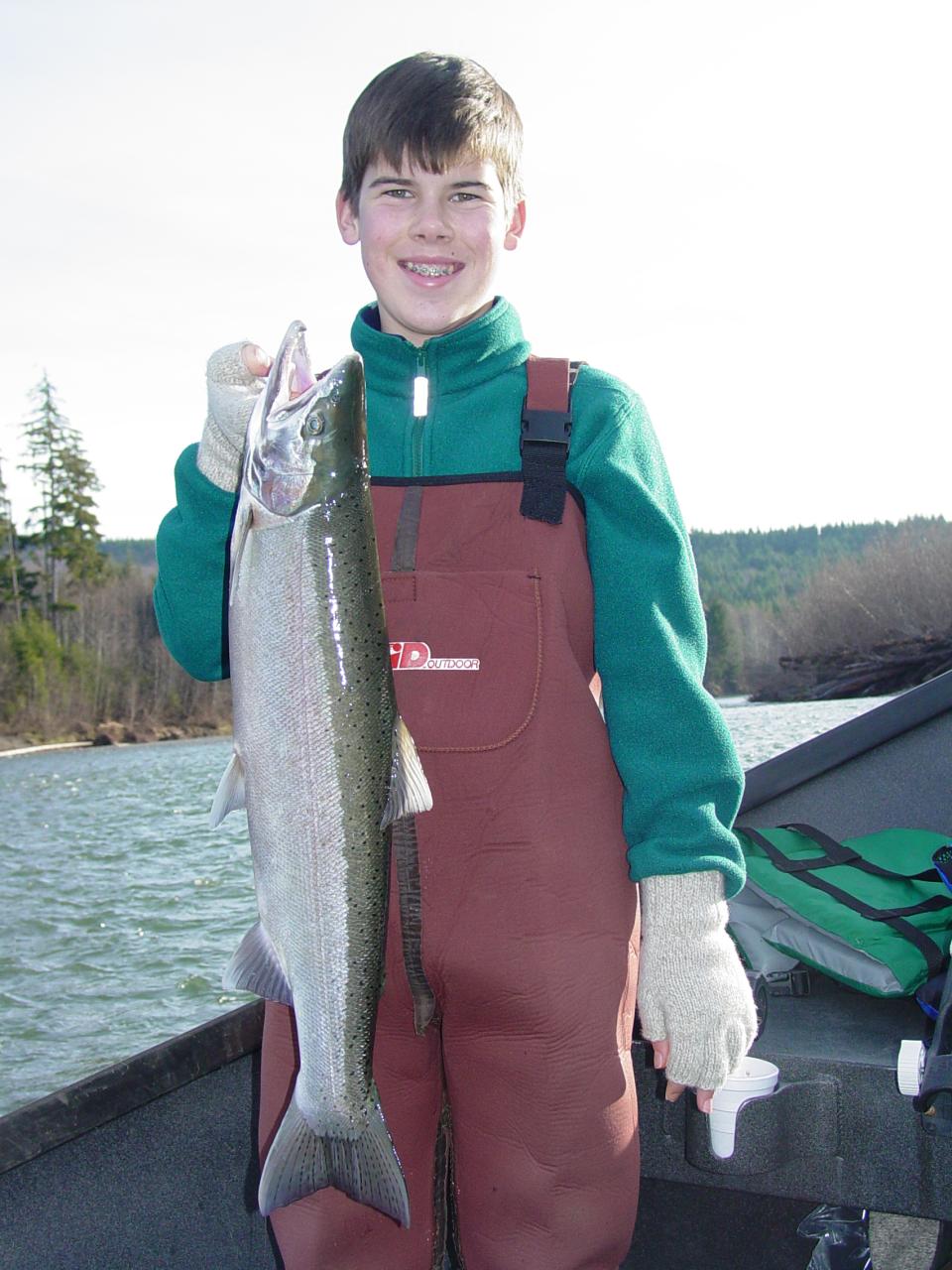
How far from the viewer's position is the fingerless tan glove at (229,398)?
235 centimetres

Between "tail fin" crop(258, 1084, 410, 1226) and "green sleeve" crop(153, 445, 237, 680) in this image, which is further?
"green sleeve" crop(153, 445, 237, 680)

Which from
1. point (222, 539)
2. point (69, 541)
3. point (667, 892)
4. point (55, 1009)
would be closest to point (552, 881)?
point (667, 892)

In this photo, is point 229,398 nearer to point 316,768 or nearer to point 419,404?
point 419,404

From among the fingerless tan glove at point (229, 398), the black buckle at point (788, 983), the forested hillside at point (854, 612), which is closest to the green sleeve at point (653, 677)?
the fingerless tan glove at point (229, 398)

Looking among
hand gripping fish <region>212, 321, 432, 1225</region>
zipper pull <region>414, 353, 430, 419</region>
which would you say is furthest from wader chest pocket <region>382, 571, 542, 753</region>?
zipper pull <region>414, 353, 430, 419</region>

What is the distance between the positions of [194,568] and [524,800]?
897 millimetres

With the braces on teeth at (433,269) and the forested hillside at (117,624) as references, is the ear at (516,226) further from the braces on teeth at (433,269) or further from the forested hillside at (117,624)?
the forested hillside at (117,624)

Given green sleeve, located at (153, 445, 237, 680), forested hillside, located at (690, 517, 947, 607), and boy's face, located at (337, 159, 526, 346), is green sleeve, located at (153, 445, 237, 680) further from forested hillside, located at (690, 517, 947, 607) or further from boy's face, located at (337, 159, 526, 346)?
forested hillside, located at (690, 517, 947, 607)

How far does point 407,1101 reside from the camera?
2393 mm

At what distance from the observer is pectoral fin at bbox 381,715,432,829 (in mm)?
2164

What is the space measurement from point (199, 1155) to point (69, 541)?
245ft

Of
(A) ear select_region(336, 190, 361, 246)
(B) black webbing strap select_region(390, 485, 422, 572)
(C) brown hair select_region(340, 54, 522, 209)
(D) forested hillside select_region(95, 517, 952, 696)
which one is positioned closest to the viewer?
(B) black webbing strap select_region(390, 485, 422, 572)

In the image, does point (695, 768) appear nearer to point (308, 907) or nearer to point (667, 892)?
point (667, 892)

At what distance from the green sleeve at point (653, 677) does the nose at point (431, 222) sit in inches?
21.1
